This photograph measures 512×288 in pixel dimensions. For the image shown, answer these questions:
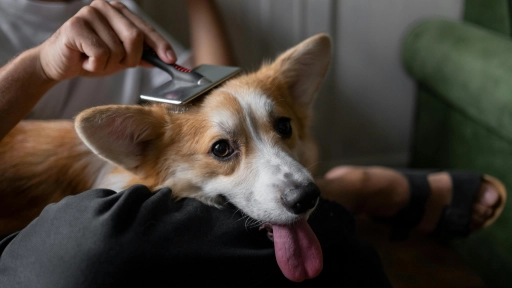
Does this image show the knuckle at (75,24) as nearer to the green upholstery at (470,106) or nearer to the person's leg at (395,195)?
the person's leg at (395,195)

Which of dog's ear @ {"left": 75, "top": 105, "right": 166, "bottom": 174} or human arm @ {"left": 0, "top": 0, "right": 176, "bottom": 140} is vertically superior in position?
human arm @ {"left": 0, "top": 0, "right": 176, "bottom": 140}

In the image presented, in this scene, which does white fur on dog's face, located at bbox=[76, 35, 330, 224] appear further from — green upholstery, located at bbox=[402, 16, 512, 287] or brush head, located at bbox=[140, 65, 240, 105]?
green upholstery, located at bbox=[402, 16, 512, 287]

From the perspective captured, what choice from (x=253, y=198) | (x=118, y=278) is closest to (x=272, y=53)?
(x=253, y=198)

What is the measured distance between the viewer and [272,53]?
193 centimetres

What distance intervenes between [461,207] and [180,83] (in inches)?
36.8

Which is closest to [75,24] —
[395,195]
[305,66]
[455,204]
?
[305,66]

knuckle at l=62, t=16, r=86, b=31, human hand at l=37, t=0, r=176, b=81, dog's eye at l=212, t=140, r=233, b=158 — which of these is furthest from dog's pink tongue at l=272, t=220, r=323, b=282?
knuckle at l=62, t=16, r=86, b=31

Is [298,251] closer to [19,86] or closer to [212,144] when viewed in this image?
[212,144]

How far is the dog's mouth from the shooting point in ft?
2.85

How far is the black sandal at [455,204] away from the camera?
55.9 inches

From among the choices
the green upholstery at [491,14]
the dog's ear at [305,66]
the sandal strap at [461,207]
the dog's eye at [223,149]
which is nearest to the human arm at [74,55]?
the dog's eye at [223,149]

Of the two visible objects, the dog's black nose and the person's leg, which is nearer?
the dog's black nose

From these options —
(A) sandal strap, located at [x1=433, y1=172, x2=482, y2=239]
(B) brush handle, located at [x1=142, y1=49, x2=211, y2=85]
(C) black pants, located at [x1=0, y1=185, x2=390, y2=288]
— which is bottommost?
(A) sandal strap, located at [x1=433, y1=172, x2=482, y2=239]

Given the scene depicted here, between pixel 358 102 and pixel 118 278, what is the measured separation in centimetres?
155
